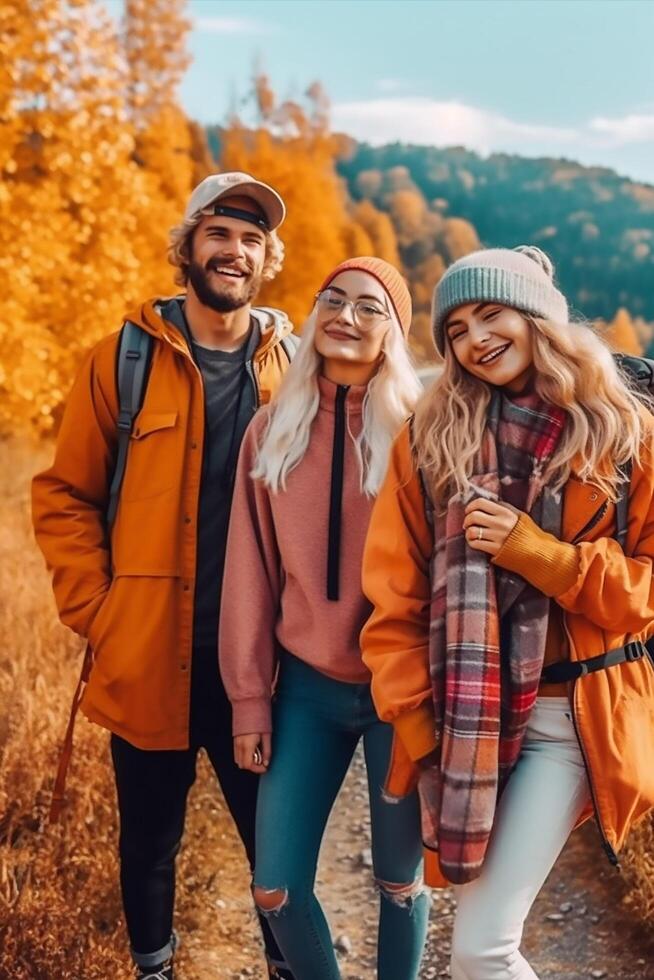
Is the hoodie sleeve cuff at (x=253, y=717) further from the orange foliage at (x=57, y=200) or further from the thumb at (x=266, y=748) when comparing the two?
the orange foliage at (x=57, y=200)

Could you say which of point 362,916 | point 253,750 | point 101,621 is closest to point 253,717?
point 253,750

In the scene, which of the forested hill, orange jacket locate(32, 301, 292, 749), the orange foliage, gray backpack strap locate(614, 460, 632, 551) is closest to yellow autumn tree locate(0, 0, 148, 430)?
the orange foliage

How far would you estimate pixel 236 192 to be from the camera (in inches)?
129

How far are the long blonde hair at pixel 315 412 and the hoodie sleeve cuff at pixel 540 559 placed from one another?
0.57 metres

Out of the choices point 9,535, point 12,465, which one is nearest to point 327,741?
point 9,535

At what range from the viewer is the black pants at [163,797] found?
317cm

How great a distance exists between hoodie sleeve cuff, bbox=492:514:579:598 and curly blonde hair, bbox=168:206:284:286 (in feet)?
4.81

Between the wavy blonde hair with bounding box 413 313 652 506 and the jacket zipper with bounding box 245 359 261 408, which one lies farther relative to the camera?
the jacket zipper with bounding box 245 359 261 408

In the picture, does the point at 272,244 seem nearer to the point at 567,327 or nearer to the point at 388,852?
the point at 567,327

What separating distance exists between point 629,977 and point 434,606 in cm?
217

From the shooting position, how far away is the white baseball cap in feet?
10.6

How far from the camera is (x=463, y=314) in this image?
2566 millimetres

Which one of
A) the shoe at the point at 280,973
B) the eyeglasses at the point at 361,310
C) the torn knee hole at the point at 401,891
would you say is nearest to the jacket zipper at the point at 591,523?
the eyeglasses at the point at 361,310

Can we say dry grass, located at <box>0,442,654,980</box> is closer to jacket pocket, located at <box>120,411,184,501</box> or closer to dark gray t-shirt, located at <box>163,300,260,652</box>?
dark gray t-shirt, located at <box>163,300,260,652</box>
